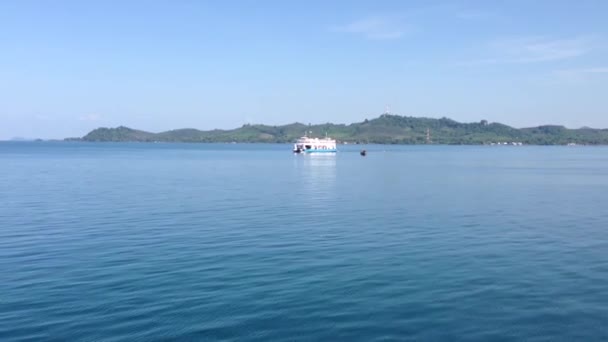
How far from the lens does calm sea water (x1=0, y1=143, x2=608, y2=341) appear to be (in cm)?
2100

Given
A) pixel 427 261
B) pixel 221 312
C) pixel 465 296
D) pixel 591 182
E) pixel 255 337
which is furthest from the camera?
pixel 591 182

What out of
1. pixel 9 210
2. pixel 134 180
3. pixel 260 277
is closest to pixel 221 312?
pixel 260 277

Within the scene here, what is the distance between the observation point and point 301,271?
29.0m

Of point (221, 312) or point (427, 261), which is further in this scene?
point (427, 261)

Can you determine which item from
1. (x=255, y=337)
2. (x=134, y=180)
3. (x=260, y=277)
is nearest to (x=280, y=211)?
(x=260, y=277)

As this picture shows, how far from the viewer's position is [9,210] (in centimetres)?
5303

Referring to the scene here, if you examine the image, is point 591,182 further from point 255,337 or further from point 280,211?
point 255,337

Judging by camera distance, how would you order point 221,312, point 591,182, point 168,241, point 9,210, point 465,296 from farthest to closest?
1. point 591,182
2. point 9,210
3. point 168,241
4. point 465,296
5. point 221,312

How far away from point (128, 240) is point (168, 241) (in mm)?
2909

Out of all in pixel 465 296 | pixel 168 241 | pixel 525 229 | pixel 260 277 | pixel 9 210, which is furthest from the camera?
pixel 9 210

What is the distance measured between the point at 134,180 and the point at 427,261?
6830 centimetres

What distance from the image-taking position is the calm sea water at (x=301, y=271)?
2100 cm

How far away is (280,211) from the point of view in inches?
2092

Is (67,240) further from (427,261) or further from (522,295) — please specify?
(522,295)
